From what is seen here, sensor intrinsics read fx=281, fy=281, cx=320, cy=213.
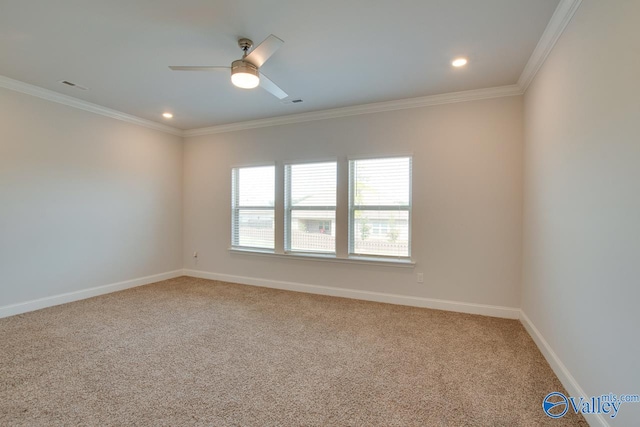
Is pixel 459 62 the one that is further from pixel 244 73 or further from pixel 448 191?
pixel 244 73

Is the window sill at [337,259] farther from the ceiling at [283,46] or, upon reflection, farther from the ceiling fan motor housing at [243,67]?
the ceiling fan motor housing at [243,67]

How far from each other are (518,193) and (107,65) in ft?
15.4

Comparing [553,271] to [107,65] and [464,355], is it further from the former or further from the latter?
[107,65]

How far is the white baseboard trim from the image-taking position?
1609 mm

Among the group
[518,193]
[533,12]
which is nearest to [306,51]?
[533,12]

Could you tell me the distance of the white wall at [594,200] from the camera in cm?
136

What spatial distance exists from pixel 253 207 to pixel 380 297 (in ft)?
8.24

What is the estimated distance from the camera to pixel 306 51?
2609 mm

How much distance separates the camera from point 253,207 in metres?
4.79

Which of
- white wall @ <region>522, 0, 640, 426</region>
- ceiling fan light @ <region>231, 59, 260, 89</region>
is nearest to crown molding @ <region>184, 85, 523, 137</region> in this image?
white wall @ <region>522, 0, 640, 426</region>

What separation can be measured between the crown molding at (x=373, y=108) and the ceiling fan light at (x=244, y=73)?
1911 millimetres

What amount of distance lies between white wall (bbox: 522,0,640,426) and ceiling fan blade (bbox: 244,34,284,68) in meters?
1.96
